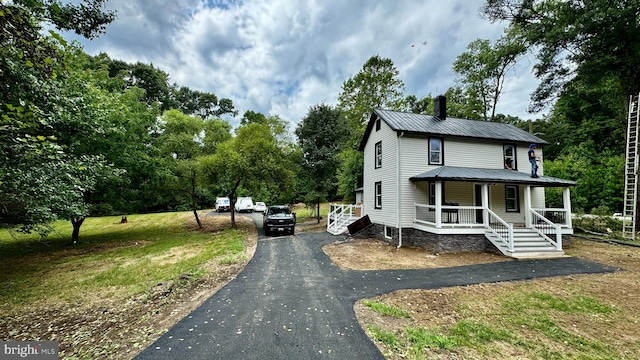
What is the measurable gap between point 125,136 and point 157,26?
6.57 m

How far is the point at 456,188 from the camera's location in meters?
12.7

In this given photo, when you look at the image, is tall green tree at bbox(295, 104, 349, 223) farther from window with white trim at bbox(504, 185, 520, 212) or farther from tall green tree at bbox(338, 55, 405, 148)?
window with white trim at bbox(504, 185, 520, 212)

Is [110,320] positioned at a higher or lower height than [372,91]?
lower

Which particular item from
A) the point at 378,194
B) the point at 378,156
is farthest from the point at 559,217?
the point at 378,156

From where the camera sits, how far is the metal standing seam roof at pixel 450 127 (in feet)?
41.1

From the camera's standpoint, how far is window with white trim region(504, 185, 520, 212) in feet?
43.7

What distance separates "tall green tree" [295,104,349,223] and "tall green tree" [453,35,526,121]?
1375 centimetres

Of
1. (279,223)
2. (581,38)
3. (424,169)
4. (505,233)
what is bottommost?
(279,223)

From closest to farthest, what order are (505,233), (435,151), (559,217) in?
(505,233)
(559,217)
(435,151)

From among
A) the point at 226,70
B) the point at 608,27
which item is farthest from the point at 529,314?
the point at 226,70

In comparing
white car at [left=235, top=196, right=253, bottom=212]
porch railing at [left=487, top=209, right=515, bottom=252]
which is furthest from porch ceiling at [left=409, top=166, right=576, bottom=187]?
white car at [left=235, top=196, right=253, bottom=212]

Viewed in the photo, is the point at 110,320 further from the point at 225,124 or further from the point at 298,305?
the point at 225,124

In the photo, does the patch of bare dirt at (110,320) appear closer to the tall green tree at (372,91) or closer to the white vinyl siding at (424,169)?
the white vinyl siding at (424,169)

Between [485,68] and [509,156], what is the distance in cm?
1362
